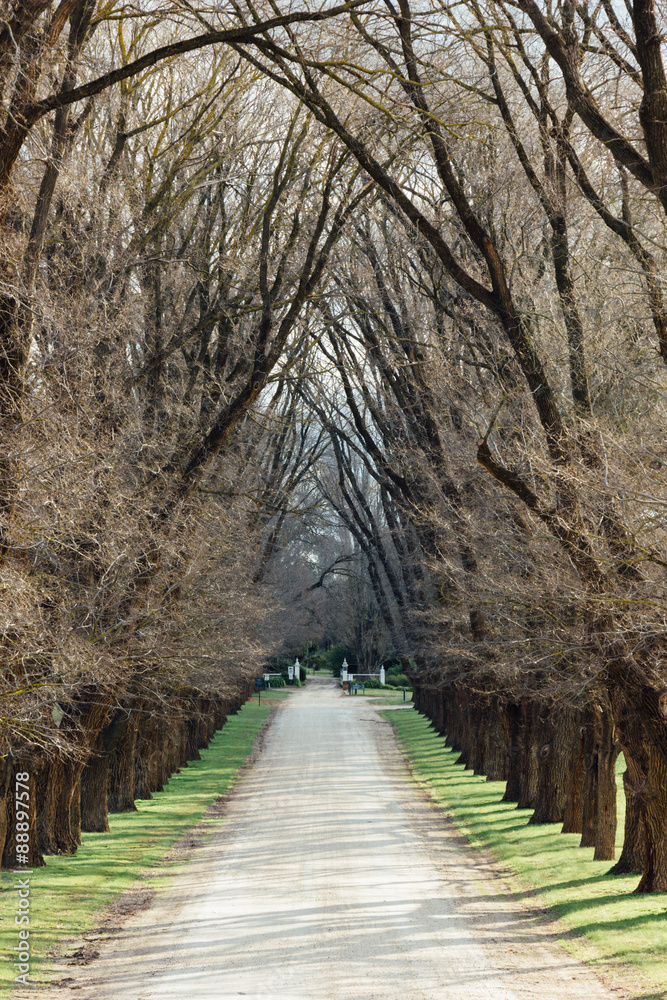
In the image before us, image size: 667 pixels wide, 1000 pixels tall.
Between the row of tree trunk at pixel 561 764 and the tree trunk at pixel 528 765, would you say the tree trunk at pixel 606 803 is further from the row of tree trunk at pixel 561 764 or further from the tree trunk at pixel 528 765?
the tree trunk at pixel 528 765

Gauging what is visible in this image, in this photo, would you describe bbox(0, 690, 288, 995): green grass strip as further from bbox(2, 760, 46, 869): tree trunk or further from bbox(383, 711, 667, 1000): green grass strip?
bbox(383, 711, 667, 1000): green grass strip

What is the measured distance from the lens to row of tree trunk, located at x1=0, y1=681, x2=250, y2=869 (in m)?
12.6

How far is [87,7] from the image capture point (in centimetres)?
1123

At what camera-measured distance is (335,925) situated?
34.0 feet

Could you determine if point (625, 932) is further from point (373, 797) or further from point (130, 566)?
point (373, 797)

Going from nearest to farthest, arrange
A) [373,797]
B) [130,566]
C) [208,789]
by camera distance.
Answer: [130,566]
[373,797]
[208,789]

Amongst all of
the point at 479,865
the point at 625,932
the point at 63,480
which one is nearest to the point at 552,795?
the point at 479,865

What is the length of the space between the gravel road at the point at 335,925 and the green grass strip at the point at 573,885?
330mm

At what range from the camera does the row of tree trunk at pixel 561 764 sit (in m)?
13.7

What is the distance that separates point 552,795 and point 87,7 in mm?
14090

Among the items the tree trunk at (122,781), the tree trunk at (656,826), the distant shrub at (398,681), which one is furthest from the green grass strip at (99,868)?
the distant shrub at (398,681)

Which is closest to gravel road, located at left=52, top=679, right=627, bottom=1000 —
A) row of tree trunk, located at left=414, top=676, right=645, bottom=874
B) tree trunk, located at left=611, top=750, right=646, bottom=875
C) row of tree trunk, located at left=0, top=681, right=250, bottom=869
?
tree trunk, located at left=611, top=750, right=646, bottom=875

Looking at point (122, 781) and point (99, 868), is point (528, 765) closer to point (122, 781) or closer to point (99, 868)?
point (122, 781)

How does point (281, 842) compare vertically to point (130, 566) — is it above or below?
below
